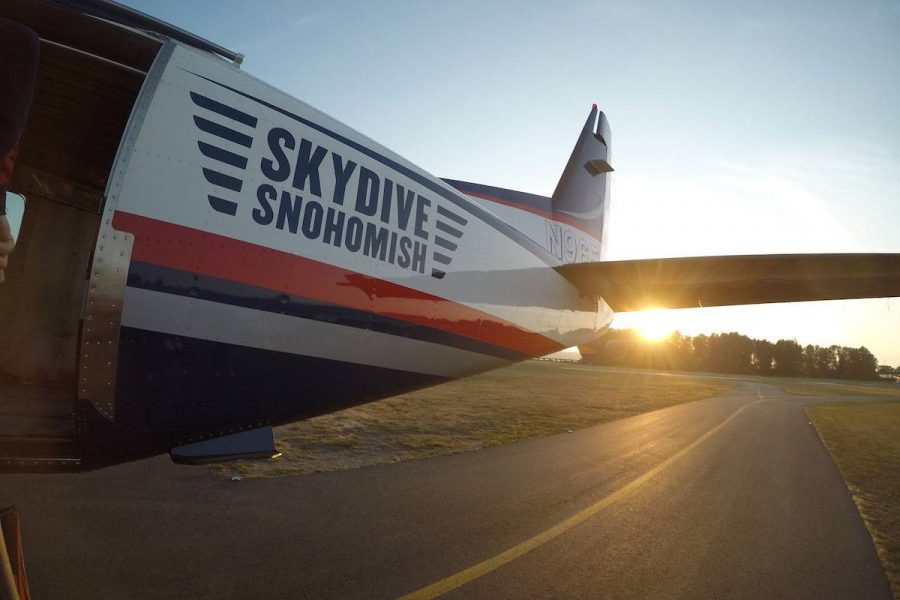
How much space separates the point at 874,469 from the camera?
32.4ft

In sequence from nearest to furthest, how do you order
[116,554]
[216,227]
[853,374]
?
[216,227] < [116,554] < [853,374]

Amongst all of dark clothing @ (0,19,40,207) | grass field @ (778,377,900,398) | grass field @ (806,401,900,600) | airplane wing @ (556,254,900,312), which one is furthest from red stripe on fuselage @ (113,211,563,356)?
grass field @ (778,377,900,398)

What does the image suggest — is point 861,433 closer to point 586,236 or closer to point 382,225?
point 586,236

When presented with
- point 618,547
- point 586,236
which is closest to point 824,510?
point 618,547

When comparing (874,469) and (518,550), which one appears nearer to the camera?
(518,550)

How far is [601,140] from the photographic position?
31.7 feet

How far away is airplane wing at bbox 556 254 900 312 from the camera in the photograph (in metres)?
4.52

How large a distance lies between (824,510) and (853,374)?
126 m

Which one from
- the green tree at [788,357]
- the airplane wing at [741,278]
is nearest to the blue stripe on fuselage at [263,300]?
the airplane wing at [741,278]

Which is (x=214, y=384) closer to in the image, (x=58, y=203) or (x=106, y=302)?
(x=106, y=302)

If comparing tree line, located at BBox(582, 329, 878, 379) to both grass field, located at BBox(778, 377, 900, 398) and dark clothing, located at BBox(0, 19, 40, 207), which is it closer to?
grass field, located at BBox(778, 377, 900, 398)

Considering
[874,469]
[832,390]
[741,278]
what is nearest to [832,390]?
[832,390]

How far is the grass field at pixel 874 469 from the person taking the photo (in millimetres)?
5469

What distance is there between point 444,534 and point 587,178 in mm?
7256
